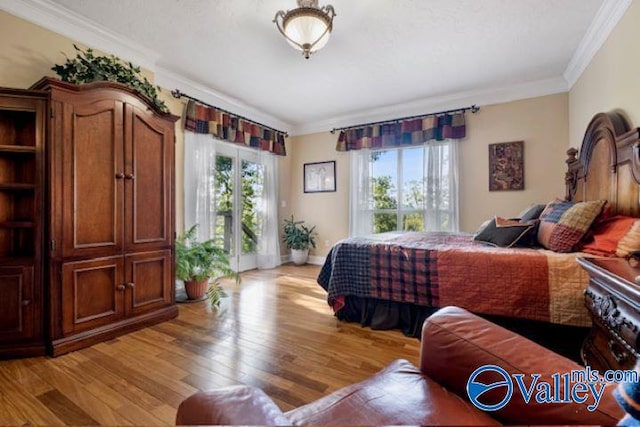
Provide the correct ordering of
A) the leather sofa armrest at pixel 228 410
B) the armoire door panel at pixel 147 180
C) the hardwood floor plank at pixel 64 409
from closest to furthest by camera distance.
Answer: the leather sofa armrest at pixel 228 410, the hardwood floor plank at pixel 64 409, the armoire door panel at pixel 147 180

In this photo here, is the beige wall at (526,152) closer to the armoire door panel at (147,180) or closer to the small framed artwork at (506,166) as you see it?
the small framed artwork at (506,166)

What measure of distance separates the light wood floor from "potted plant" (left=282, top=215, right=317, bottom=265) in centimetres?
243

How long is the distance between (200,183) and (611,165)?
4.13m

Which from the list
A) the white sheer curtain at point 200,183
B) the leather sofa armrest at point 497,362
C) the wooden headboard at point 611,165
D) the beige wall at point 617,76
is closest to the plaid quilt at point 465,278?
the wooden headboard at point 611,165

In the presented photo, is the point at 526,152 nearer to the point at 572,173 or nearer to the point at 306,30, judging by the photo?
the point at 572,173

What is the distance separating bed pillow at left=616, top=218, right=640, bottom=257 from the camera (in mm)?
1502

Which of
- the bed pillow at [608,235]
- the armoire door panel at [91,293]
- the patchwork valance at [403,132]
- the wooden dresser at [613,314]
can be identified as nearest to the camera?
the wooden dresser at [613,314]

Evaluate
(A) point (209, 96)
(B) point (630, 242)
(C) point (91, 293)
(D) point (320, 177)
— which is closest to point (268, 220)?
(D) point (320, 177)

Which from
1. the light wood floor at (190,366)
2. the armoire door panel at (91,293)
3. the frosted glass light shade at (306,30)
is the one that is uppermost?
the frosted glass light shade at (306,30)

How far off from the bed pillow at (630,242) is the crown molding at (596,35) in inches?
68.6

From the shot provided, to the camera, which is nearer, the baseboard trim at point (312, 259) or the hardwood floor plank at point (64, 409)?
the hardwood floor plank at point (64, 409)

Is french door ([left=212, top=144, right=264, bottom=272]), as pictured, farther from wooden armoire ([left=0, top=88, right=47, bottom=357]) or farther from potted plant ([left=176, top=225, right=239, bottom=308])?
wooden armoire ([left=0, top=88, right=47, bottom=357])

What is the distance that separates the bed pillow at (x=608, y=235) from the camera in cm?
174

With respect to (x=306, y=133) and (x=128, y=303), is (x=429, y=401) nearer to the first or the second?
(x=128, y=303)
